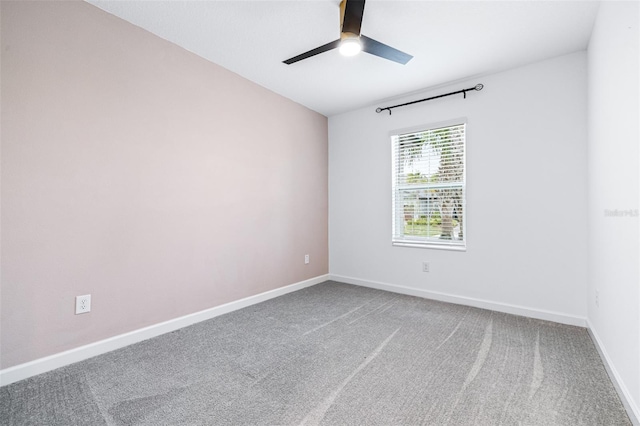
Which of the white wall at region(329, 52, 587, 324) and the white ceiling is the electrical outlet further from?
the white wall at region(329, 52, 587, 324)

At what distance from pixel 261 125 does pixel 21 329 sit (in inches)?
103

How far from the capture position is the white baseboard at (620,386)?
140cm

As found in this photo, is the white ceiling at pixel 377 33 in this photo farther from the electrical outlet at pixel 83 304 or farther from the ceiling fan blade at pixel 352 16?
the electrical outlet at pixel 83 304

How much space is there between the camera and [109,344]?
2158mm

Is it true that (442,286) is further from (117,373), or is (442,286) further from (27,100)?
(27,100)

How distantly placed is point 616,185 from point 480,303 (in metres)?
1.82

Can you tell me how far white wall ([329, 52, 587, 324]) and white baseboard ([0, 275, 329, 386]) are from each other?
1998mm

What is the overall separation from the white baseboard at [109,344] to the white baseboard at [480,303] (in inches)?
60.3

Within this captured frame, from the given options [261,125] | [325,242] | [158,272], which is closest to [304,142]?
[261,125]

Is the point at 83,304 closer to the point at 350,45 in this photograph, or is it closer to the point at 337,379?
the point at 337,379

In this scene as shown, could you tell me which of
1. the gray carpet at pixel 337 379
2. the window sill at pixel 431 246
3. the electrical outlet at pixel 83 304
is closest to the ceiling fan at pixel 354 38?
the window sill at pixel 431 246

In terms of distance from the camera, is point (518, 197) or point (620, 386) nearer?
point (620, 386)

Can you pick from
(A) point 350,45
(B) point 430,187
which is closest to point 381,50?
(A) point 350,45

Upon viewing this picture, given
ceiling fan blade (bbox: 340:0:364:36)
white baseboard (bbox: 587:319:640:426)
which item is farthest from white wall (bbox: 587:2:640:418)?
ceiling fan blade (bbox: 340:0:364:36)
